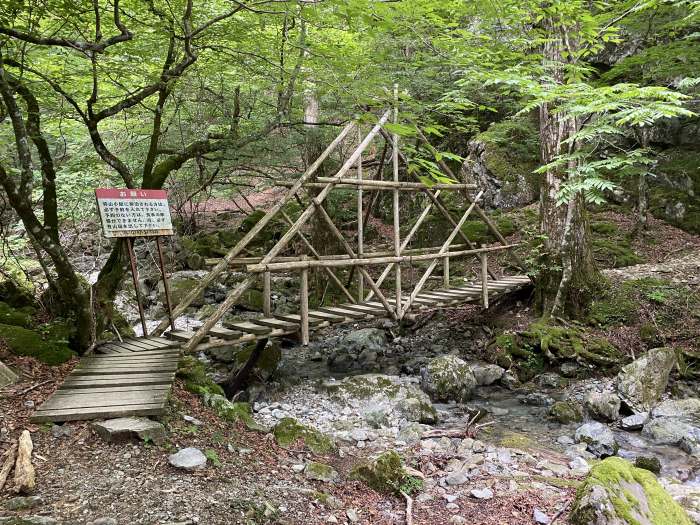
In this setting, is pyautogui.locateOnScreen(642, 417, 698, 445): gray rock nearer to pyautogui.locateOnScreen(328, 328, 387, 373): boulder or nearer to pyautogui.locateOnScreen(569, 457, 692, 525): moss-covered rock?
pyautogui.locateOnScreen(569, 457, 692, 525): moss-covered rock

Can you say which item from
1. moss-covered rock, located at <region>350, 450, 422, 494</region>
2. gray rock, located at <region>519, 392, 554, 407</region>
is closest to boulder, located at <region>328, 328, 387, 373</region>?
gray rock, located at <region>519, 392, 554, 407</region>

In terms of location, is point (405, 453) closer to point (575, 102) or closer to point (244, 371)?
point (244, 371)

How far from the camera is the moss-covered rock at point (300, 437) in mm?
5035

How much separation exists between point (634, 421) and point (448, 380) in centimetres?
272

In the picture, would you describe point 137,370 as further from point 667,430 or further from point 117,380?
point 667,430

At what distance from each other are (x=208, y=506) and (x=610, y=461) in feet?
10.5

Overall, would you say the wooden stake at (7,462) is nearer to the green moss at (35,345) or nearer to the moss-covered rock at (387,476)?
the green moss at (35,345)

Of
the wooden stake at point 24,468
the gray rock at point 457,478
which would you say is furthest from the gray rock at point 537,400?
the wooden stake at point 24,468

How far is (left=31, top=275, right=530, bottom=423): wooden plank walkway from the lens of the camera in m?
3.75

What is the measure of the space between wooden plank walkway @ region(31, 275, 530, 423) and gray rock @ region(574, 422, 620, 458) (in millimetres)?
3528

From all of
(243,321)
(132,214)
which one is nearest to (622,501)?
(243,321)

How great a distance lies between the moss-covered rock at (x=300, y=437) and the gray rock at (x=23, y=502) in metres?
2.45

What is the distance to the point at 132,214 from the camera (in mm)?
5688

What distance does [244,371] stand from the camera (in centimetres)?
779
